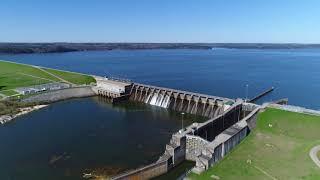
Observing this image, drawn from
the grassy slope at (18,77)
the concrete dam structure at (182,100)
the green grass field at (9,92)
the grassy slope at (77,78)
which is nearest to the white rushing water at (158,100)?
the concrete dam structure at (182,100)

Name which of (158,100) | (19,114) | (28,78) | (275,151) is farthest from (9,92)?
(275,151)

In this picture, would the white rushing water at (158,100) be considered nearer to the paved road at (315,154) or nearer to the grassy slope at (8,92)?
the grassy slope at (8,92)

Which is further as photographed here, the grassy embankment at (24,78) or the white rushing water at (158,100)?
the grassy embankment at (24,78)

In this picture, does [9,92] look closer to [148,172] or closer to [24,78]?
[24,78]

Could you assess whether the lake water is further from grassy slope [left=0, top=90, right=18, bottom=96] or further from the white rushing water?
grassy slope [left=0, top=90, right=18, bottom=96]

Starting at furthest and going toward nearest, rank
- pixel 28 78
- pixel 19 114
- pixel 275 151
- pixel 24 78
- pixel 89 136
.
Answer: pixel 28 78, pixel 24 78, pixel 19 114, pixel 89 136, pixel 275 151

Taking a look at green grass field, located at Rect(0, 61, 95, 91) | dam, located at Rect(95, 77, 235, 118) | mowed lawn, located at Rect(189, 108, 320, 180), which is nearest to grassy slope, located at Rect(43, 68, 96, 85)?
green grass field, located at Rect(0, 61, 95, 91)

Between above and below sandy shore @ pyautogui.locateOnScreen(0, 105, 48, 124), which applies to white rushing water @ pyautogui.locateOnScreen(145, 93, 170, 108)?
above
